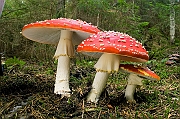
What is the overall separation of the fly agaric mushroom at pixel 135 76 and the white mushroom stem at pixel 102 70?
11cm

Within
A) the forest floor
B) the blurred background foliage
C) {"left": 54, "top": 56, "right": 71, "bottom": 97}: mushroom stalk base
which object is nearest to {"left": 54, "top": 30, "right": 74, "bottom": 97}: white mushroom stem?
{"left": 54, "top": 56, "right": 71, "bottom": 97}: mushroom stalk base

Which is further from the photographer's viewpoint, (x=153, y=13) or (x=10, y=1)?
(x=153, y=13)

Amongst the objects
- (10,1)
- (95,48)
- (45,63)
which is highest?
(10,1)

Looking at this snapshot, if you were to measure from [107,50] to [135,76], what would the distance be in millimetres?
690

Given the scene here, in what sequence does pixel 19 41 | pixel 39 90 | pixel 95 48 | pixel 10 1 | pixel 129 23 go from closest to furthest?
pixel 95 48 < pixel 39 90 < pixel 19 41 < pixel 10 1 < pixel 129 23

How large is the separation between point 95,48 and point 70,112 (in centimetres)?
71

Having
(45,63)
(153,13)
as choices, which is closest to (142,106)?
(45,63)

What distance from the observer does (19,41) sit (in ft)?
18.8

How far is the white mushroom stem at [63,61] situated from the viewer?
269 centimetres

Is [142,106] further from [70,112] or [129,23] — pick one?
[129,23]

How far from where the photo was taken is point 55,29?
2.77m

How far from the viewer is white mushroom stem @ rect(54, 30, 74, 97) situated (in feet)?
8.82

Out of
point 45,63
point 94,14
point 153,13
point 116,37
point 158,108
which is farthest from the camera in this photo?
point 153,13

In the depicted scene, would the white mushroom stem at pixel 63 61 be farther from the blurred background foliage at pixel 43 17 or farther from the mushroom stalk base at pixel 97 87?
the blurred background foliage at pixel 43 17
